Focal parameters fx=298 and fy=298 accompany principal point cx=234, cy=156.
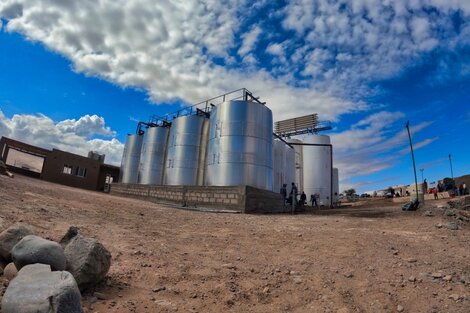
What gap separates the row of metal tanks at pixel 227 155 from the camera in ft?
62.8

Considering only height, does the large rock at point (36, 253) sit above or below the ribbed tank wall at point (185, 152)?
below

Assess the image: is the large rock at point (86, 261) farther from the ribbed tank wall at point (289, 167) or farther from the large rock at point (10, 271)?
the ribbed tank wall at point (289, 167)

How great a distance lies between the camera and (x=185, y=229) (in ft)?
31.8

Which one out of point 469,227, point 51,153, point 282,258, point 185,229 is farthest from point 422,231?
point 51,153

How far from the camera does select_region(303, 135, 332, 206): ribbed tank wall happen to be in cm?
3528

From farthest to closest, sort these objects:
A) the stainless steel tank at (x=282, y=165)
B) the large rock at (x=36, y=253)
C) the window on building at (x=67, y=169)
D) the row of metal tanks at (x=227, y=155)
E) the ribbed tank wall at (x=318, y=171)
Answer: the ribbed tank wall at (x=318, y=171) → the window on building at (x=67, y=169) → the stainless steel tank at (x=282, y=165) → the row of metal tanks at (x=227, y=155) → the large rock at (x=36, y=253)

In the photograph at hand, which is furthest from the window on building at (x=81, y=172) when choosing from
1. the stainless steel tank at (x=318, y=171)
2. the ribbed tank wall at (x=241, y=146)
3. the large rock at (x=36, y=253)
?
the large rock at (x=36, y=253)

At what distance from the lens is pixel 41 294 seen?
9.72 feet

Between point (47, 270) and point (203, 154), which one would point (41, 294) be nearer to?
point (47, 270)

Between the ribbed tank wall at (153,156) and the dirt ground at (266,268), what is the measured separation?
18242mm

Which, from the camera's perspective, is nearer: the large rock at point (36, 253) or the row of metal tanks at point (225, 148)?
the large rock at point (36, 253)

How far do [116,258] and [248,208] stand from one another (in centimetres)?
1179

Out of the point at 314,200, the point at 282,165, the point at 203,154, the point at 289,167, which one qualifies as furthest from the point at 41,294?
the point at 314,200

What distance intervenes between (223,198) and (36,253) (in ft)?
47.1
